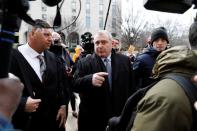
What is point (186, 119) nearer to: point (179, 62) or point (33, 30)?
point (179, 62)

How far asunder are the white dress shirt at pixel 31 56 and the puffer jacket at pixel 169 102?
204 centimetres

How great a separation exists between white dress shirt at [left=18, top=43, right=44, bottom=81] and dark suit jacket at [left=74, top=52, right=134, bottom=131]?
0.67m

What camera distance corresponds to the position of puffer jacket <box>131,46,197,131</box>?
6.09 feet

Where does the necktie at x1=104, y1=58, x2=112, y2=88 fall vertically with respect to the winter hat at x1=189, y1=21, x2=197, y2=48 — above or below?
below

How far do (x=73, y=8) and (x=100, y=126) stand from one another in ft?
9.45

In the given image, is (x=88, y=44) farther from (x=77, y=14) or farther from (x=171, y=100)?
(x=77, y=14)

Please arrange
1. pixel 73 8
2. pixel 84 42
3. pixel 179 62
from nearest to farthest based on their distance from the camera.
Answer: pixel 73 8, pixel 179 62, pixel 84 42

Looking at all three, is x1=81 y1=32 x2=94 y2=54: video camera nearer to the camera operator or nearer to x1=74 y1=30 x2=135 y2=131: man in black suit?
the camera operator

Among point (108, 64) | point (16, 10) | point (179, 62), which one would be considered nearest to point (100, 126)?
point (108, 64)

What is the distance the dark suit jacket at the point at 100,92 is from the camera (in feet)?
14.1

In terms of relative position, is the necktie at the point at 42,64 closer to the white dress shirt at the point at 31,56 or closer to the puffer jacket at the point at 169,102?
the white dress shirt at the point at 31,56

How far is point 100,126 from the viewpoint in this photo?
4387 mm

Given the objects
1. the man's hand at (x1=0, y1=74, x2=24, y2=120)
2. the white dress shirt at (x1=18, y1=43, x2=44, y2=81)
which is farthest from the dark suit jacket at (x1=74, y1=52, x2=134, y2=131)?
the man's hand at (x1=0, y1=74, x2=24, y2=120)

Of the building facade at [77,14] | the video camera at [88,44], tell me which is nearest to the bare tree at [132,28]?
the building facade at [77,14]
